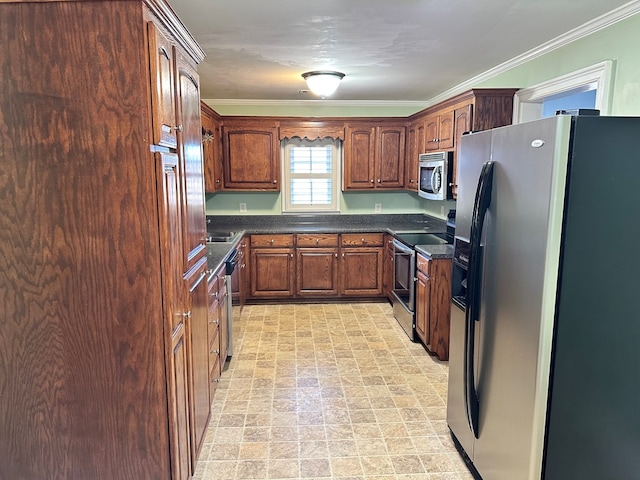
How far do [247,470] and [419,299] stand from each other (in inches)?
83.7

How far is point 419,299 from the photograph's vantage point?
3.83m

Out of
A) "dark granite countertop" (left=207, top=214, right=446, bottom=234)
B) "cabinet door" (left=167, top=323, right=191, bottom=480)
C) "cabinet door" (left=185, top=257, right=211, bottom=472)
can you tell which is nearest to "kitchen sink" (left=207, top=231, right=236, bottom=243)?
"dark granite countertop" (left=207, top=214, right=446, bottom=234)

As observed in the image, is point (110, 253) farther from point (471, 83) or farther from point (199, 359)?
point (471, 83)

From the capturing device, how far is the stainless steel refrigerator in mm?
1487

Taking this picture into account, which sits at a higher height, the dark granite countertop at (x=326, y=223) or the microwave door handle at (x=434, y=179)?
the microwave door handle at (x=434, y=179)

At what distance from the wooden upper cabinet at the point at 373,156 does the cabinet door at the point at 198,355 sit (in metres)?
3.20

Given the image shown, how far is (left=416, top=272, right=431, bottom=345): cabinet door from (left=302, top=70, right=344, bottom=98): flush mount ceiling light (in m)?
1.83

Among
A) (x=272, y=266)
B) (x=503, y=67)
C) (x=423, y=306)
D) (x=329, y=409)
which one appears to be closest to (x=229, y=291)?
(x=329, y=409)

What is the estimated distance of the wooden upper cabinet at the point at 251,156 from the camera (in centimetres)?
505

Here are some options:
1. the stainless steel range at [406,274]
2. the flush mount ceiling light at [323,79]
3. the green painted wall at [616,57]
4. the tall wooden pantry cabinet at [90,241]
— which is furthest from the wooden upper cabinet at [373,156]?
the tall wooden pantry cabinet at [90,241]

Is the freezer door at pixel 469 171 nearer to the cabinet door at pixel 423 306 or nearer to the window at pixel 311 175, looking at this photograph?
the cabinet door at pixel 423 306

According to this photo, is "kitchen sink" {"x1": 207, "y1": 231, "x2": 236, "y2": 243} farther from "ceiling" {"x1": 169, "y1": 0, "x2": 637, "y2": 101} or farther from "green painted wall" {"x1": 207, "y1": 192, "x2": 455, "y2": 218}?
"ceiling" {"x1": 169, "y1": 0, "x2": 637, "y2": 101}

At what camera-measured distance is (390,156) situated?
5203 millimetres

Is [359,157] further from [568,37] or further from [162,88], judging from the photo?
[162,88]
